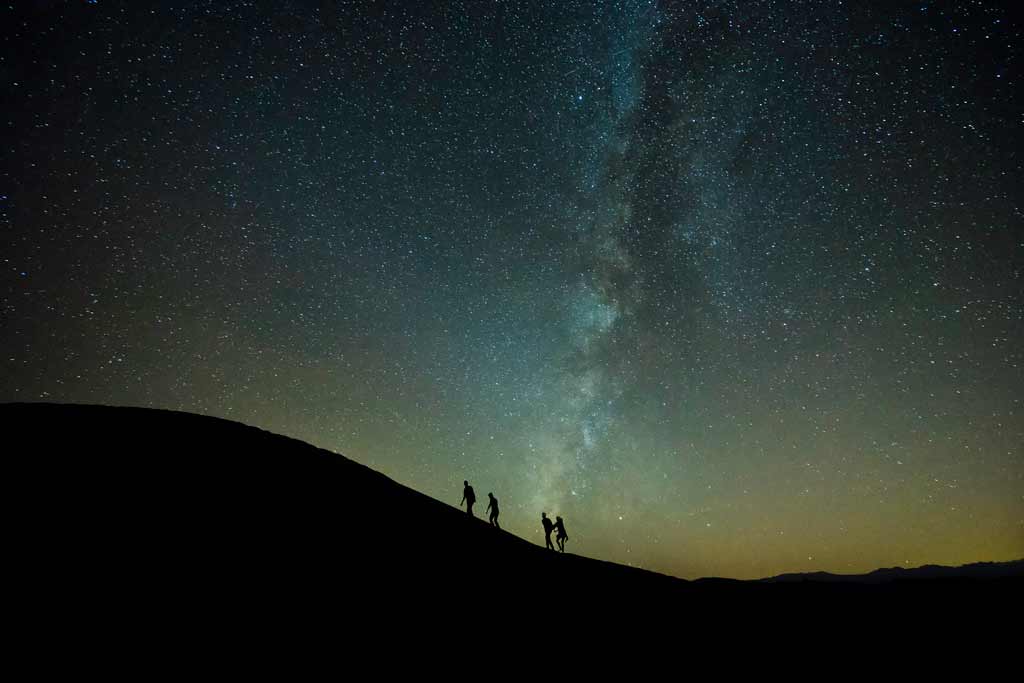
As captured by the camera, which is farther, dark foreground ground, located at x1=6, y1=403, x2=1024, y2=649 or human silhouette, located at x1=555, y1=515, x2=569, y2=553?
human silhouette, located at x1=555, y1=515, x2=569, y2=553

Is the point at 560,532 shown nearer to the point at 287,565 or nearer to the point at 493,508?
the point at 493,508

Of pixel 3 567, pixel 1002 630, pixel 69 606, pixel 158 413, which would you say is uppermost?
pixel 158 413

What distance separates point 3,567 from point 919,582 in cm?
1989

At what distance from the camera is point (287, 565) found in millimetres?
7793

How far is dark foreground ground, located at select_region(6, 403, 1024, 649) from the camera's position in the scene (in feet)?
20.9

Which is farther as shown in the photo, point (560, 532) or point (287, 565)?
point (560, 532)

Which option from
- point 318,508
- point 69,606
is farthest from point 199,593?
point 318,508

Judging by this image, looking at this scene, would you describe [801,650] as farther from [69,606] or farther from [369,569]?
[69,606]

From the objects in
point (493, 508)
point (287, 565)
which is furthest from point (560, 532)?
point (287, 565)

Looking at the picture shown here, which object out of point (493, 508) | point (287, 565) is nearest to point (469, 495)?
point (493, 508)

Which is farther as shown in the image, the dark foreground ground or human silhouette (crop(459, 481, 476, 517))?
human silhouette (crop(459, 481, 476, 517))

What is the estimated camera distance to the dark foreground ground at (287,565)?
636 centimetres

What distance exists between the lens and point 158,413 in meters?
11.7

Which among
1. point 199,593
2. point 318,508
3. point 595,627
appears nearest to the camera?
point 199,593
